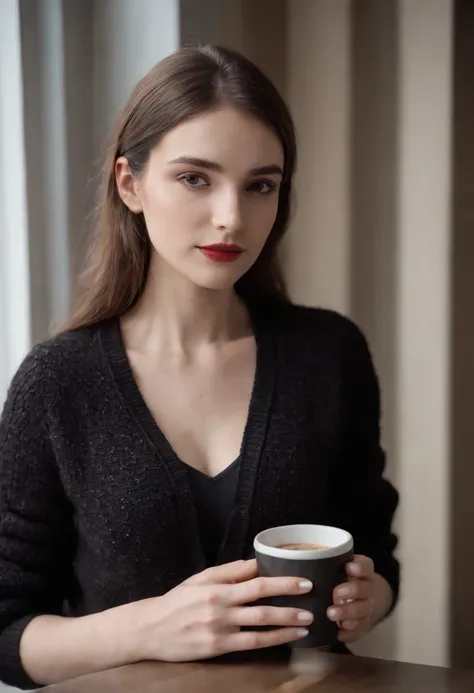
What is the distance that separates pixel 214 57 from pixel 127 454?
0.45 metres

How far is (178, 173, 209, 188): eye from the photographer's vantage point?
91 cm

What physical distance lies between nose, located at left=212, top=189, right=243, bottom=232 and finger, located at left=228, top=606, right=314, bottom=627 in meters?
0.38

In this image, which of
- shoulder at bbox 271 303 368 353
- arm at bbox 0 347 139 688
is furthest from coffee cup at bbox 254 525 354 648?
shoulder at bbox 271 303 368 353

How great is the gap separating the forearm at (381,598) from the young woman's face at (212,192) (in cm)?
39

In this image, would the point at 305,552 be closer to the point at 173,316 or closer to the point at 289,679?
the point at 289,679

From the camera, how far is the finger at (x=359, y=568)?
782mm

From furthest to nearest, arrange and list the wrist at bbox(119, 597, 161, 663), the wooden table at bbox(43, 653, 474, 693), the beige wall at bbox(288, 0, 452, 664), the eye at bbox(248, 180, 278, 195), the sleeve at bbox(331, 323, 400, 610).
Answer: the beige wall at bbox(288, 0, 452, 664), the sleeve at bbox(331, 323, 400, 610), the eye at bbox(248, 180, 278, 195), the wrist at bbox(119, 597, 161, 663), the wooden table at bbox(43, 653, 474, 693)

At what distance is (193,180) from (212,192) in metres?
0.02

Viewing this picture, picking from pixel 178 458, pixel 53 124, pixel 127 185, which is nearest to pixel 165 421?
pixel 178 458

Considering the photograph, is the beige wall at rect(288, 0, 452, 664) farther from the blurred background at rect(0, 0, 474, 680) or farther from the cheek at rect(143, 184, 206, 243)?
the cheek at rect(143, 184, 206, 243)

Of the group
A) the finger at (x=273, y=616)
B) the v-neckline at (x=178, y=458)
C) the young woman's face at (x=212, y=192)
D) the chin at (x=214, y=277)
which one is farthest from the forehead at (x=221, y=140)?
the finger at (x=273, y=616)

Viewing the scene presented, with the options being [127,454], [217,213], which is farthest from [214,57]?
[127,454]

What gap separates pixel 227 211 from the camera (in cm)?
90

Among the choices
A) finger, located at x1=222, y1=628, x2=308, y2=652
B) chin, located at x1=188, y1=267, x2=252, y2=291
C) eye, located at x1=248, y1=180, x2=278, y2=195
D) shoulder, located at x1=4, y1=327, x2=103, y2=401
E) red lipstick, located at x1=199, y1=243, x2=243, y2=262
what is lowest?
finger, located at x1=222, y1=628, x2=308, y2=652
